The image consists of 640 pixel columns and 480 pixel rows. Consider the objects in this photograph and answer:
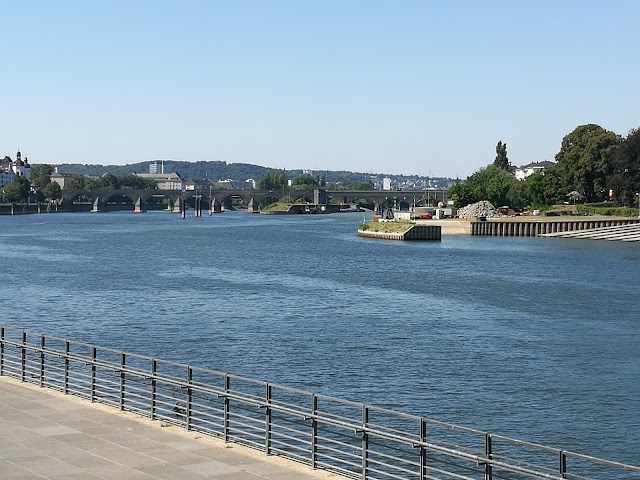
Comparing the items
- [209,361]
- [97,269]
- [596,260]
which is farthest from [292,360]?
[596,260]

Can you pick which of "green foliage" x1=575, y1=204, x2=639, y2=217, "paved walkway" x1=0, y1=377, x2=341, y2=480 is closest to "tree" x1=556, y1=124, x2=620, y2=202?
"green foliage" x1=575, y1=204, x2=639, y2=217

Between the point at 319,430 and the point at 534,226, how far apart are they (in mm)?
150010

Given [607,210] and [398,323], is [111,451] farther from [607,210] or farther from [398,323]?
[607,210]

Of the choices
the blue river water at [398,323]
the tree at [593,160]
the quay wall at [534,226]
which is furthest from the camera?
the tree at [593,160]

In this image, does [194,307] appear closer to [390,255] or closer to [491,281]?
[491,281]

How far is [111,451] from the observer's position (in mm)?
22297

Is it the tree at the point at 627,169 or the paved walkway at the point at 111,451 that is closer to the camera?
the paved walkway at the point at 111,451

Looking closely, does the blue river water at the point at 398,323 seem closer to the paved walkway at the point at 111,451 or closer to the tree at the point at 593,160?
the paved walkway at the point at 111,451

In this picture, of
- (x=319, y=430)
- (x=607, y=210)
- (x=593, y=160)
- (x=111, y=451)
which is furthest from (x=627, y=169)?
(x=111, y=451)

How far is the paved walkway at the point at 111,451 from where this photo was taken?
20.7 m

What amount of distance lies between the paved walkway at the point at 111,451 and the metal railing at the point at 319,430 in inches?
26.5

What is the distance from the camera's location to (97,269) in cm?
11006

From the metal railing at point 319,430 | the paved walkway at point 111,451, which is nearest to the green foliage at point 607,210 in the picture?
the metal railing at point 319,430

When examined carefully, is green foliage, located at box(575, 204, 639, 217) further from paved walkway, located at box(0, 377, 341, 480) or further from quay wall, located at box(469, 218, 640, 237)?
paved walkway, located at box(0, 377, 341, 480)
